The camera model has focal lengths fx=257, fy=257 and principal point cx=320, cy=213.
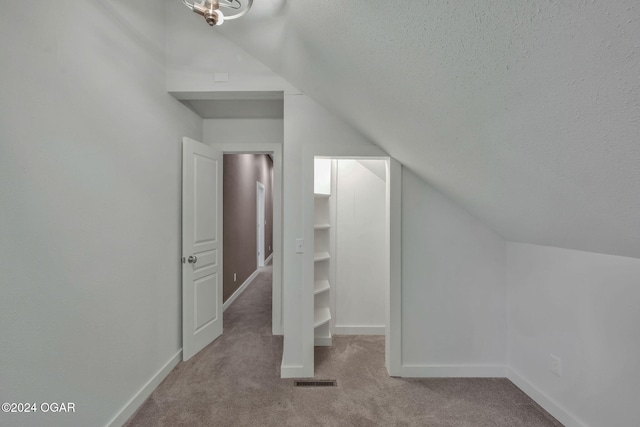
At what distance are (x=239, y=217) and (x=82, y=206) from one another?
3159 millimetres

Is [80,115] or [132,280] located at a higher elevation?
[80,115]

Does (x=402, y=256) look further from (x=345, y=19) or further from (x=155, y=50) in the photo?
(x=155, y=50)

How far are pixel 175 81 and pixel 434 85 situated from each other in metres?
2.18

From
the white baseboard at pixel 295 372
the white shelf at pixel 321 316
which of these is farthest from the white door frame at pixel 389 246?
the white shelf at pixel 321 316

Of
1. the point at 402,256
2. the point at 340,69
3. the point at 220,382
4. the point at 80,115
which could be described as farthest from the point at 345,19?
the point at 220,382

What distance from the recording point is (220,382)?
80.4 inches

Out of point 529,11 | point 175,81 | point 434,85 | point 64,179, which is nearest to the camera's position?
point 529,11

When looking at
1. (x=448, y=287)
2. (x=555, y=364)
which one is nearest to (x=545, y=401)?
(x=555, y=364)

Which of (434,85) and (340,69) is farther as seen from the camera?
(340,69)

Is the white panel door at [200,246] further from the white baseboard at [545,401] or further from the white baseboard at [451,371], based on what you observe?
the white baseboard at [545,401]

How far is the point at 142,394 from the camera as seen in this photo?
5.97 ft

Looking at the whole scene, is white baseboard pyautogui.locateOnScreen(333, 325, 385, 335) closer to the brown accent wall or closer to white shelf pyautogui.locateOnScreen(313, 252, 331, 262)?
white shelf pyautogui.locateOnScreen(313, 252, 331, 262)

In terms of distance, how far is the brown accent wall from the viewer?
3.84 metres

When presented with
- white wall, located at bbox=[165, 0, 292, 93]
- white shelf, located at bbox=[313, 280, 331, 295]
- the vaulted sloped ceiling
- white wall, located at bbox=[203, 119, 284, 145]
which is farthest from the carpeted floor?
white wall, located at bbox=[165, 0, 292, 93]
